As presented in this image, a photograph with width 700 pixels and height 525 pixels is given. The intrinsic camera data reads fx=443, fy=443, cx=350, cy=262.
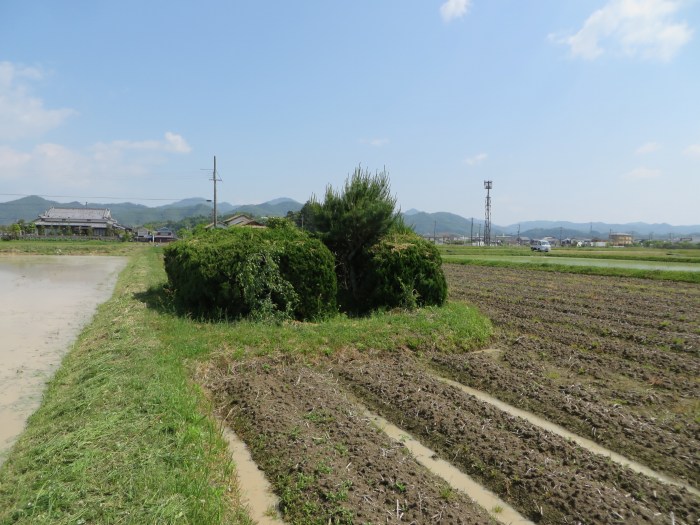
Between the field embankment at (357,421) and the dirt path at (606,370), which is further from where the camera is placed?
the dirt path at (606,370)

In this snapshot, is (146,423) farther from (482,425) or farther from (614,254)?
(614,254)

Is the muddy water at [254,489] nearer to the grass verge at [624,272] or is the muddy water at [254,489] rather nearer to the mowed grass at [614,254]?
the grass verge at [624,272]

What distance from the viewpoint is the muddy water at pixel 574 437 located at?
4.01 meters

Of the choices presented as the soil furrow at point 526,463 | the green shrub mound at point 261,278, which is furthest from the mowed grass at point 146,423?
the soil furrow at point 526,463

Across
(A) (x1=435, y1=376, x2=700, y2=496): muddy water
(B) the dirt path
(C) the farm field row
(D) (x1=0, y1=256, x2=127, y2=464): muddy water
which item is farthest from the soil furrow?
(C) the farm field row

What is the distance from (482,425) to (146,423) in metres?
3.46

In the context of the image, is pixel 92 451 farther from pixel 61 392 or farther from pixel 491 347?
pixel 491 347

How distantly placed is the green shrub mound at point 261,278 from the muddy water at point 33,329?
2.79m

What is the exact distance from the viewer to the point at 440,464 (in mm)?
4215

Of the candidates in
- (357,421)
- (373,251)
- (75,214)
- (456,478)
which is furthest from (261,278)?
(75,214)

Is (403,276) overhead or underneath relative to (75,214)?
underneath

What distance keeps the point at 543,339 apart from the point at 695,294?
427 inches

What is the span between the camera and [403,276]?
10414 millimetres

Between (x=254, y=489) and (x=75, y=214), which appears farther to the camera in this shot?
(x=75, y=214)
